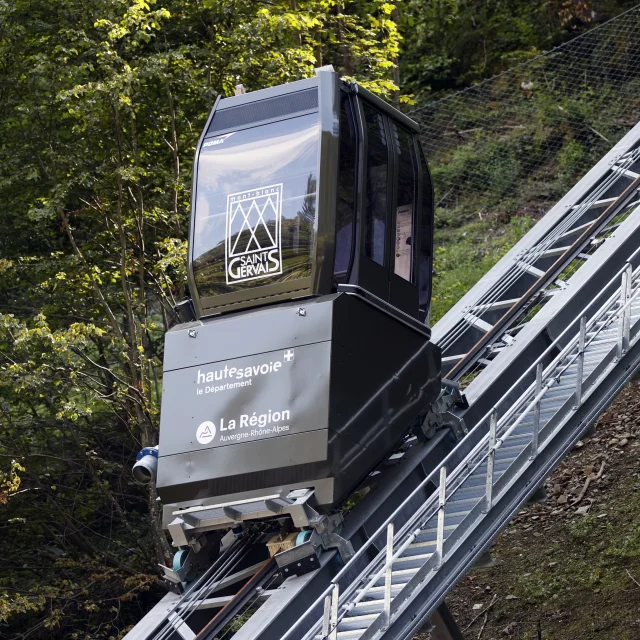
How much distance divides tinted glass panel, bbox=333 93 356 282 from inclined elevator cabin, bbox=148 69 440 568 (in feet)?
0.04

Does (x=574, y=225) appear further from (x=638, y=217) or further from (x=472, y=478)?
(x=472, y=478)

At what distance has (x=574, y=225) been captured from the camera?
13.7 meters

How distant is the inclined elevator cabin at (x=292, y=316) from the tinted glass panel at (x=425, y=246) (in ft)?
1.01

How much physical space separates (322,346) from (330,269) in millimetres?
710

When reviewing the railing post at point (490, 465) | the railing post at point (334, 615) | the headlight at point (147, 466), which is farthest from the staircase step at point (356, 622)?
the headlight at point (147, 466)

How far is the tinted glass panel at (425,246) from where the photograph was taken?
10234 millimetres

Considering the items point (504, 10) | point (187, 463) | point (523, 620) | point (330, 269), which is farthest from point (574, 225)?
point (504, 10)

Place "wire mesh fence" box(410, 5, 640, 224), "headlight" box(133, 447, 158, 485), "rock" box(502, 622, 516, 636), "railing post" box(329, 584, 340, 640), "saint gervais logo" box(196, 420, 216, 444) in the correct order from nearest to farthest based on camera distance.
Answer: "railing post" box(329, 584, 340, 640) < "saint gervais logo" box(196, 420, 216, 444) < "headlight" box(133, 447, 158, 485) < "rock" box(502, 622, 516, 636) < "wire mesh fence" box(410, 5, 640, 224)

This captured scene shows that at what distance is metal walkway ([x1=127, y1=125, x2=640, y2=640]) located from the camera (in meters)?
7.96

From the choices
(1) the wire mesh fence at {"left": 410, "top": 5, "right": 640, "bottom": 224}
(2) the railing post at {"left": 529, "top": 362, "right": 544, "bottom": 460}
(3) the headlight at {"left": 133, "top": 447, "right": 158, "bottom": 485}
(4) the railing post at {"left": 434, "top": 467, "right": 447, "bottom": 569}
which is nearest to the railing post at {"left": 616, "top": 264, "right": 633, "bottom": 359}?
(2) the railing post at {"left": 529, "top": 362, "right": 544, "bottom": 460}

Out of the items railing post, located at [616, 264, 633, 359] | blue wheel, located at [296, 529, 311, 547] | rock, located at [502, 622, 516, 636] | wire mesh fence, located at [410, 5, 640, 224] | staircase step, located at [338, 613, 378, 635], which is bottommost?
rock, located at [502, 622, 516, 636]

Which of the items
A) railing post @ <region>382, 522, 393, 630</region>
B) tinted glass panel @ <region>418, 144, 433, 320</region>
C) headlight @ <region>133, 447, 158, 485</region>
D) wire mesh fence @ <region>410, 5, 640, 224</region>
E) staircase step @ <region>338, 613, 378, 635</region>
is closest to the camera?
railing post @ <region>382, 522, 393, 630</region>

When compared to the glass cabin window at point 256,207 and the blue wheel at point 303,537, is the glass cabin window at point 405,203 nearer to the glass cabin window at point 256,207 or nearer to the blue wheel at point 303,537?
the glass cabin window at point 256,207

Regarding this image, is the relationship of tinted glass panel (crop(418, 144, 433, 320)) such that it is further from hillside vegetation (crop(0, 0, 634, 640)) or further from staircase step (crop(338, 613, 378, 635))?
hillside vegetation (crop(0, 0, 634, 640))
